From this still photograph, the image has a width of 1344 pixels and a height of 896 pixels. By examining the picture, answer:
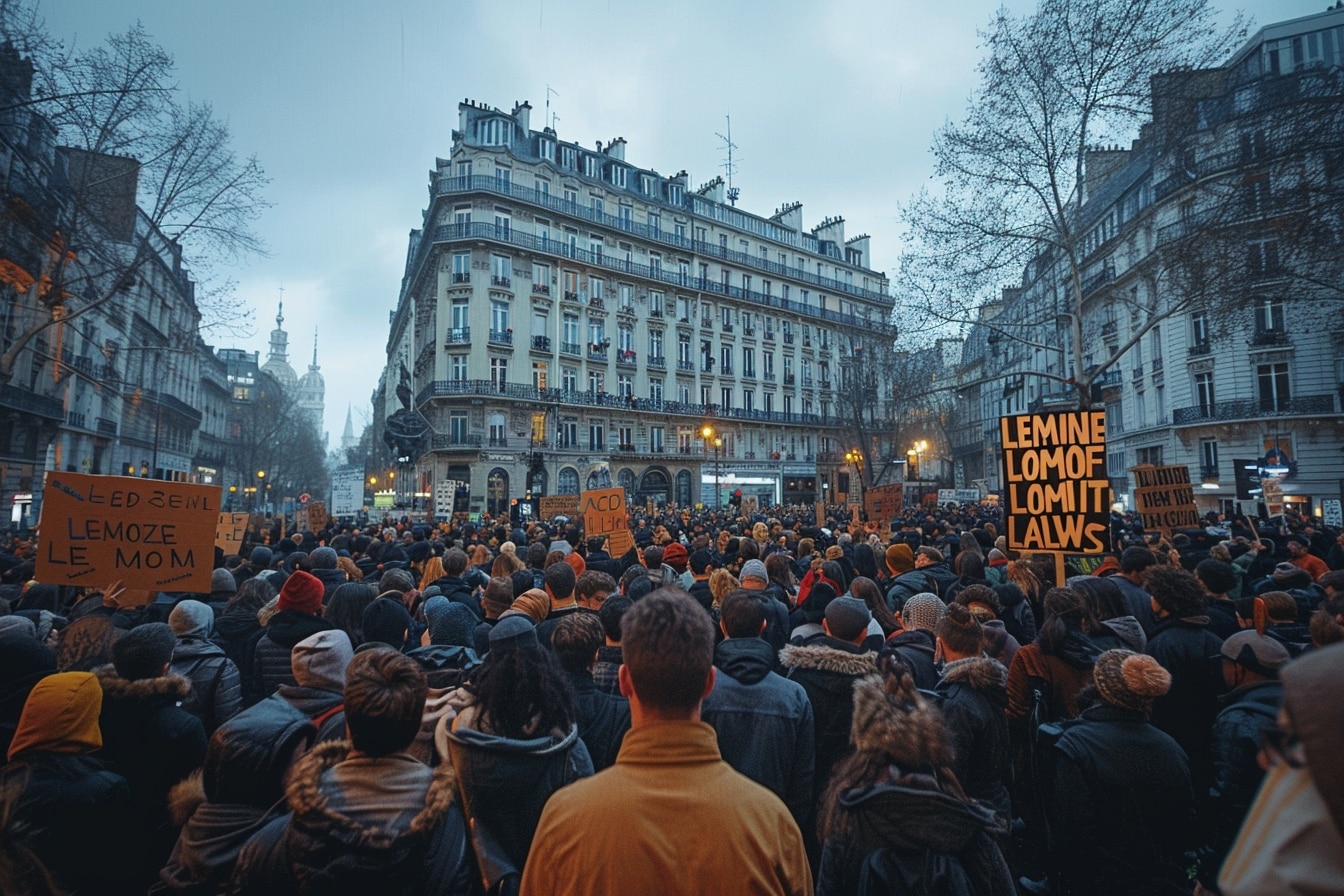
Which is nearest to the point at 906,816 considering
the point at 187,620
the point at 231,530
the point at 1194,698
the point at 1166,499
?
the point at 1194,698

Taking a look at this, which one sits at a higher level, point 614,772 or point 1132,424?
point 1132,424

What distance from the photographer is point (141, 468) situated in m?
42.4

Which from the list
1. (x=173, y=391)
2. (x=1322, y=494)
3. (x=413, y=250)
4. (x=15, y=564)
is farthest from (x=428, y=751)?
(x=413, y=250)

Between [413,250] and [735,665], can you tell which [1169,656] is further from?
[413,250]

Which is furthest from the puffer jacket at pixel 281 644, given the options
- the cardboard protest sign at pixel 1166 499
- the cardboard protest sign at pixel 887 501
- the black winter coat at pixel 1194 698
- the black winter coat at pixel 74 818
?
the cardboard protest sign at pixel 887 501

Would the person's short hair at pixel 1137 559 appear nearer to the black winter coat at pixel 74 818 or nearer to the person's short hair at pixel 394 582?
the person's short hair at pixel 394 582

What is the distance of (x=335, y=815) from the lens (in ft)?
5.91

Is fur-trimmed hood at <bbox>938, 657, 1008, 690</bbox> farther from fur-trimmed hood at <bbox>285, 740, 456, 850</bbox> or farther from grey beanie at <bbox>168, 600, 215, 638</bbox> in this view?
grey beanie at <bbox>168, 600, 215, 638</bbox>

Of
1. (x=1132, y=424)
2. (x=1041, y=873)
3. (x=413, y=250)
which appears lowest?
(x=1041, y=873)

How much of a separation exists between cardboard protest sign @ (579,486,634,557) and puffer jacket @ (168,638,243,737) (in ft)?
23.0

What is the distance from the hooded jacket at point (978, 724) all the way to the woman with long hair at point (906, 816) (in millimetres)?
939

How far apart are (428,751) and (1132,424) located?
43.1m

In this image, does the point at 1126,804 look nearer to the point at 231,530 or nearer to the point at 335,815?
the point at 335,815

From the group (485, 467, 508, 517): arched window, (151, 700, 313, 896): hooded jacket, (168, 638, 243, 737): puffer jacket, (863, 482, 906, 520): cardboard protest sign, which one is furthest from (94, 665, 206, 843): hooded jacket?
(485, 467, 508, 517): arched window
